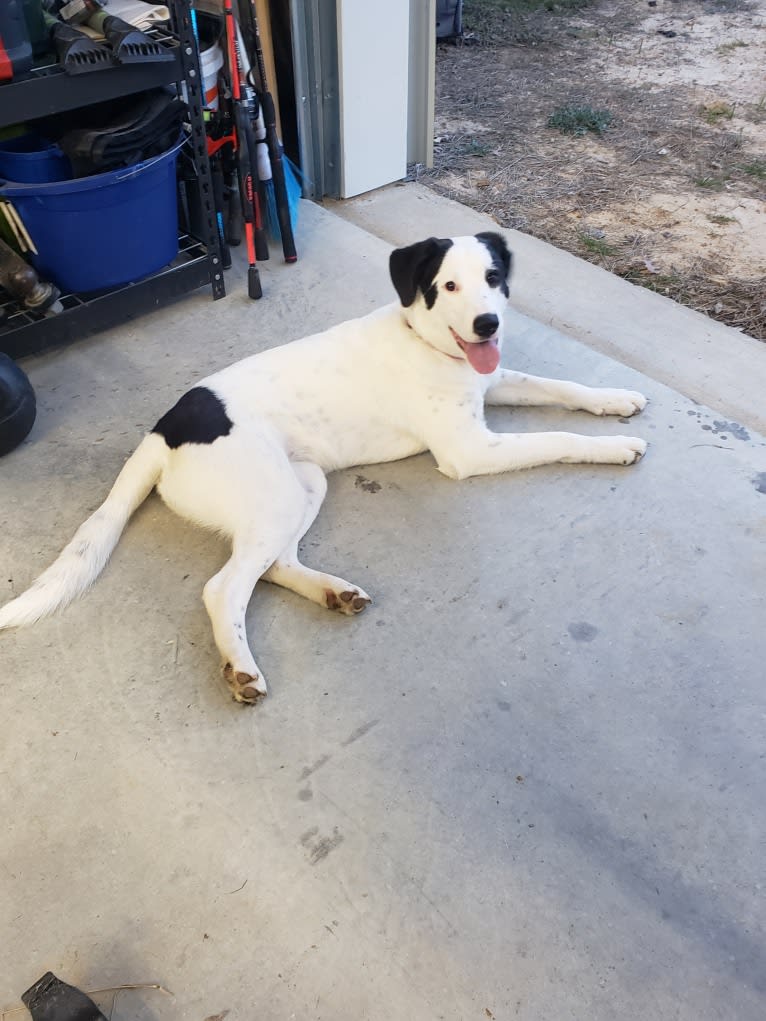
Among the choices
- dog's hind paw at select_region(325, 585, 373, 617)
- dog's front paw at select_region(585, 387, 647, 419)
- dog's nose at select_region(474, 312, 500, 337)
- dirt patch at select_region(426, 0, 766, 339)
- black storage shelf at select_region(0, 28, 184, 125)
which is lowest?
dirt patch at select_region(426, 0, 766, 339)

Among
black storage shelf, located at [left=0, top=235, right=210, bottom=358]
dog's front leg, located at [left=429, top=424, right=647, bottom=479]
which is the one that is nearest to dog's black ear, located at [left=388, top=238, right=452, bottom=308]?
dog's front leg, located at [left=429, top=424, right=647, bottom=479]

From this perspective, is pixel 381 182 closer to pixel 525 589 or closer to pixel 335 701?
pixel 525 589

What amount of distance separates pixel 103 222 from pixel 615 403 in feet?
6.51

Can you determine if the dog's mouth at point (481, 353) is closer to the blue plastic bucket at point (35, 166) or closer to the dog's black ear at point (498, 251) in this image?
the dog's black ear at point (498, 251)

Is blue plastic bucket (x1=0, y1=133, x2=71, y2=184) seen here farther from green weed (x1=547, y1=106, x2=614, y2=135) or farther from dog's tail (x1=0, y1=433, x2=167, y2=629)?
green weed (x1=547, y1=106, x2=614, y2=135)

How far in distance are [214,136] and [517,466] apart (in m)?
2.16

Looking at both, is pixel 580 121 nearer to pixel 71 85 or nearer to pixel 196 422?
pixel 71 85

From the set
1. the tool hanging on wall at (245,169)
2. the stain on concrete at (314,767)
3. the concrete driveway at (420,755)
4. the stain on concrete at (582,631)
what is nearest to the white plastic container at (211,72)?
the tool hanging on wall at (245,169)

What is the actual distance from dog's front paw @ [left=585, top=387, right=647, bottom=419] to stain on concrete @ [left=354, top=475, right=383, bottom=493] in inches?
31.6

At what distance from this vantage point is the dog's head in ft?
7.41

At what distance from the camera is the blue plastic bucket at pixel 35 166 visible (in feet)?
9.61

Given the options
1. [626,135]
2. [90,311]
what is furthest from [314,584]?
[626,135]

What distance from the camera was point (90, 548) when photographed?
219 centimetres

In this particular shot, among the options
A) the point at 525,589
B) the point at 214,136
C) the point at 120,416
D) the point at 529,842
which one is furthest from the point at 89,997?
the point at 214,136
